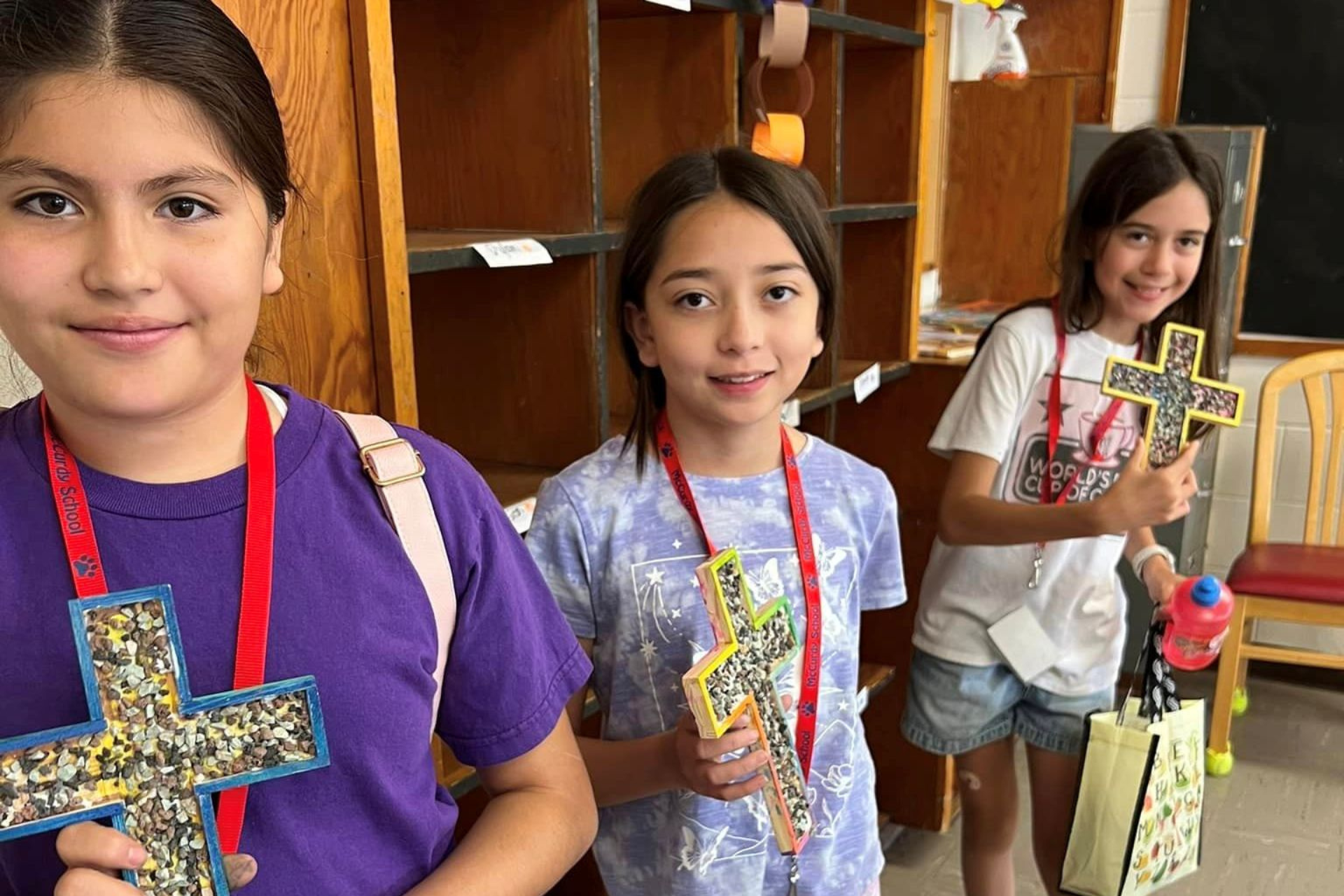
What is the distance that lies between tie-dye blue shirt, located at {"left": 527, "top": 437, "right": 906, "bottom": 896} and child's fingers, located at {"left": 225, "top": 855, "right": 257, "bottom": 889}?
0.53m

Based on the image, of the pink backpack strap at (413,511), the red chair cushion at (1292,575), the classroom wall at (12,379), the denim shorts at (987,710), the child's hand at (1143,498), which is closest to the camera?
the pink backpack strap at (413,511)

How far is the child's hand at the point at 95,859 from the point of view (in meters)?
0.61

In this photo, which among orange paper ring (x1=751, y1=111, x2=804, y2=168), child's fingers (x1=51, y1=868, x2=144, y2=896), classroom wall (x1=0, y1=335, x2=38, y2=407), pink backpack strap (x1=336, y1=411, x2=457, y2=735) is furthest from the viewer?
orange paper ring (x1=751, y1=111, x2=804, y2=168)

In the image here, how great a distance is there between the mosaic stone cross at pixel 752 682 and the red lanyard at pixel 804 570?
0.38ft

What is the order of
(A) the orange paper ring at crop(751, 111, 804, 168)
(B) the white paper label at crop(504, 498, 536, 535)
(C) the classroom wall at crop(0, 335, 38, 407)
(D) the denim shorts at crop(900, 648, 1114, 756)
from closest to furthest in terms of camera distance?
(C) the classroom wall at crop(0, 335, 38, 407)
(B) the white paper label at crop(504, 498, 536, 535)
(A) the orange paper ring at crop(751, 111, 804, 168)
(D) the denim shorts at crop(900, 648, 1114, 756)

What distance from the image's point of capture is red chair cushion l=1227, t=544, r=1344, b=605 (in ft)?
9.50

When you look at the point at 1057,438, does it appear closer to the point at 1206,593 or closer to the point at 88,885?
the point at 1206,593

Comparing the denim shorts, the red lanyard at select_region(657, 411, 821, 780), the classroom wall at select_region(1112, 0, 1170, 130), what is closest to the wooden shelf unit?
the red lanyard at select_region(657, 411, 821, 780)

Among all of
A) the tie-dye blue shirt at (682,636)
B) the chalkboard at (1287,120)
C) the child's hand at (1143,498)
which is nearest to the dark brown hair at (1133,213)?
the child's hand at (1143,498)

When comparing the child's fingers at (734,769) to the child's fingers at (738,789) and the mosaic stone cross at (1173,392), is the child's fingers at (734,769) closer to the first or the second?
the child's fingers at (738,789)

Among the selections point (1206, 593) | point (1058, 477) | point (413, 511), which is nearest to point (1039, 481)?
point (1058, 477)

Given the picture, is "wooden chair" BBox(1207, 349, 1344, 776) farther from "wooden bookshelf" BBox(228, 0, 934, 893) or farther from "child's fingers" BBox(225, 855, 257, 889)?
"child's fingers" BBox(225, 855, 257, 889)

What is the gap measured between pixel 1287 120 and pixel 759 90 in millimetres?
2378

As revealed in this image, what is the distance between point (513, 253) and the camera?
132 cm
